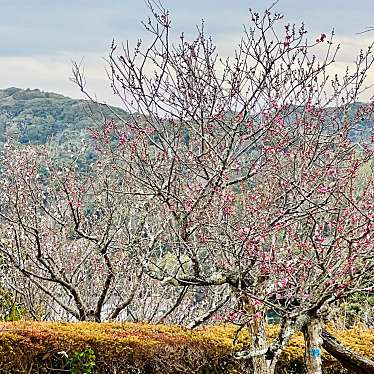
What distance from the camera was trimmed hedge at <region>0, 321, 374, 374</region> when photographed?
558 cm

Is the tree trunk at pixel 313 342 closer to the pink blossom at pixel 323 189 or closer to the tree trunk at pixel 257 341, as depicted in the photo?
the tree trunk at pixel 257 341

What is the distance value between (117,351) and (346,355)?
72.5 inches

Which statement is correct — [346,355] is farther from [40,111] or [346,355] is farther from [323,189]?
[40,111]

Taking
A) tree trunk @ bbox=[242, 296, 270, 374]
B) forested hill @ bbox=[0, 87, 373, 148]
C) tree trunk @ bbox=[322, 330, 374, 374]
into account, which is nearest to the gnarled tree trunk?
tree trunk @ bbox=[242, 296, 270, 374]

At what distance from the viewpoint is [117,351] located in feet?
18.8

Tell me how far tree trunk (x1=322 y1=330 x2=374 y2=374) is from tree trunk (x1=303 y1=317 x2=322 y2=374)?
0.90 feet

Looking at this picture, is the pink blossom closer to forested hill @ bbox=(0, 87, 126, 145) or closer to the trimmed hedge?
the trimmed hedge

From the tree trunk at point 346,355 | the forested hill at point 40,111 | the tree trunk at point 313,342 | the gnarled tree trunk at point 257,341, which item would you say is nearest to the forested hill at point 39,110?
the forested hill at point 40,111

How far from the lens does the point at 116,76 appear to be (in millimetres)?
4703

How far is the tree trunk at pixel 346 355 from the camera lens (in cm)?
501

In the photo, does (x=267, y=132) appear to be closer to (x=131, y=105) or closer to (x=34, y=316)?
(x=131, y=105)

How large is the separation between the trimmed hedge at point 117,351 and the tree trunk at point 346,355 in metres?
0.86

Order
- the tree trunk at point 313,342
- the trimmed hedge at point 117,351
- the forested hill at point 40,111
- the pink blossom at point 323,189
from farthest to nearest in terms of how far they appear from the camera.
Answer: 1. the forested hill at point 40,111
2. the trimmed hedge at point 117,351
3. the tree trunk at point 313,342
4. the pink blossom at point 323,189

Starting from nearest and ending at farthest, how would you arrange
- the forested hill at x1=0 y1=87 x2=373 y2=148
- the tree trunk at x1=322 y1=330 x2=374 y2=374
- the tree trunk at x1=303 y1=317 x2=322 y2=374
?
the tree trunk at x1=303 y1=317 x2=322 y2=374
the tree trunk at x1=322 y1=330 x2=374 y2=374
the forested hill at x1=0 y1=87 x2=373 y2=148
